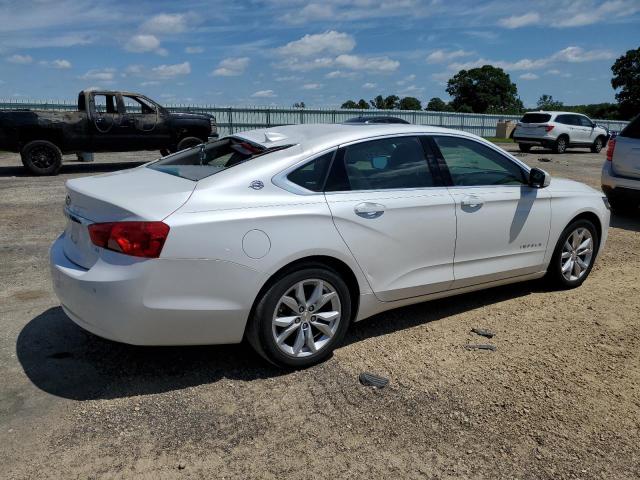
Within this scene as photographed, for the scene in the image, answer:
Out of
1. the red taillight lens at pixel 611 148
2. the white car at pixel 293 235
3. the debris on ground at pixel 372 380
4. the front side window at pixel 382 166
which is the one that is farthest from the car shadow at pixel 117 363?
the red taillight lens at pixel 611 148

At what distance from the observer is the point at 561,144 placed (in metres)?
23.1

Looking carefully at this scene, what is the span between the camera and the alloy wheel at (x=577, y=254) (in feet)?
17.4

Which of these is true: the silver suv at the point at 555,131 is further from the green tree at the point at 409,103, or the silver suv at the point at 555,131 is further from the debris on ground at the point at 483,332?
the green tree at the point at 409,103

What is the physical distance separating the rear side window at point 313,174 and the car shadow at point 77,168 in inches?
423

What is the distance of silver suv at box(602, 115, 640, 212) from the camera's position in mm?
8430

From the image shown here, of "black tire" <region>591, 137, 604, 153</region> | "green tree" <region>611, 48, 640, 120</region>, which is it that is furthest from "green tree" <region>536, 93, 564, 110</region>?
"black tire" <region>591, 137, 604, 153</region>

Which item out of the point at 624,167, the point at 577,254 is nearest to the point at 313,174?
the point at 577,254

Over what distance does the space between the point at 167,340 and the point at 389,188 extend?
1.84 m

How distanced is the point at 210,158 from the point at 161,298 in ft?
4.61

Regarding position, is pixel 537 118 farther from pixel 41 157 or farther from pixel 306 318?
pixel 306 318

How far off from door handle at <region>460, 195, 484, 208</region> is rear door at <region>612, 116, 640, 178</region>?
5.19 m

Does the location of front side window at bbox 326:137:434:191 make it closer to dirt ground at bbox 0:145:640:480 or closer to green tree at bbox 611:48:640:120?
dirt ground at bbox 0:145:640:480

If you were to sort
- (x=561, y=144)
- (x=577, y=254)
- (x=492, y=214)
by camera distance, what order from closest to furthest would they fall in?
(x=492, y=214) → (x=577, y=254) → (x=561, y=144)

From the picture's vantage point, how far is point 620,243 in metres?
7.45
